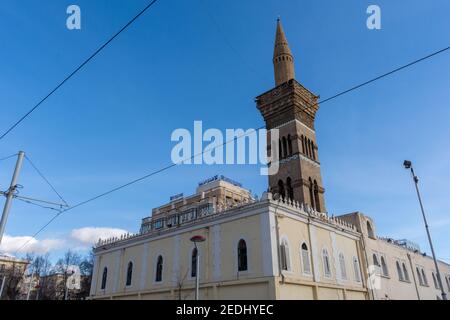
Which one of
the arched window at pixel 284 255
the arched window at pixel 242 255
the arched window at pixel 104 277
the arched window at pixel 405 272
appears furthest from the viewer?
the arched window at pixel 405 272

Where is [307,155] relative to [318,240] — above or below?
above

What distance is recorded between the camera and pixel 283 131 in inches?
1353

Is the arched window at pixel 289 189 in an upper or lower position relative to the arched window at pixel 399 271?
upper

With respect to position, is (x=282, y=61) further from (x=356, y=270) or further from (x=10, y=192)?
(x=10, y=192)

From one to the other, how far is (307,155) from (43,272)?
59.0 meters

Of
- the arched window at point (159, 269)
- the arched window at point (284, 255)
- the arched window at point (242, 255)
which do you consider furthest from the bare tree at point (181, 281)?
the arched window at point (284, 255)

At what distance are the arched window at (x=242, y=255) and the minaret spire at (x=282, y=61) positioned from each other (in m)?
19.1

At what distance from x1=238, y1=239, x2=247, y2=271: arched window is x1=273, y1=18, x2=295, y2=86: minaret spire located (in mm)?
19105

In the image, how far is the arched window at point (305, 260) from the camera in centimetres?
2330

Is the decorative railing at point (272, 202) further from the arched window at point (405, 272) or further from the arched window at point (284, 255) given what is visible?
the arched window at point (405, 272)

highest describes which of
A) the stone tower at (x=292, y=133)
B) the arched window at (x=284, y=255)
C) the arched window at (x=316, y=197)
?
the stone tower at (x=292, y=133)

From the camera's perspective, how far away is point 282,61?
122ft

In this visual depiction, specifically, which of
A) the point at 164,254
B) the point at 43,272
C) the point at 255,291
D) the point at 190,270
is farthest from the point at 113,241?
the point at 43,272
